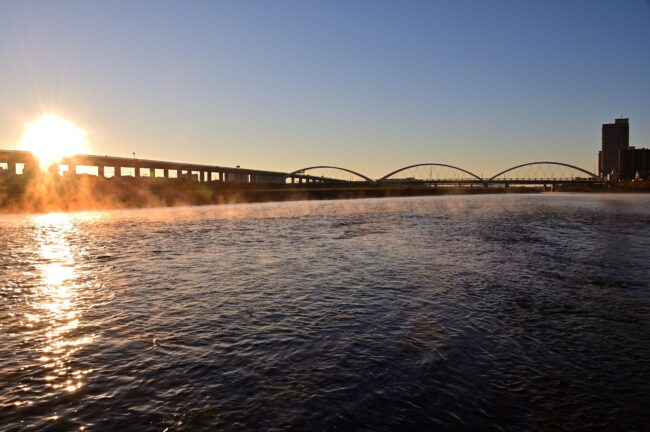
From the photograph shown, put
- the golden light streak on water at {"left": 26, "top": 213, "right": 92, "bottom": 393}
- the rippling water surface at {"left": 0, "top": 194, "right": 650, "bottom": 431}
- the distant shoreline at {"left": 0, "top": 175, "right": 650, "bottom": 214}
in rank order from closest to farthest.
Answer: the rippling water surface at {"left": 0, "top": 194, "right": 650, "bottom": 431}
the golden light streak on water at {"left": 26, "top": 213, "right": 92, "bottom": 393}
the distant shoreline at {"left": 0, "top": 175, "right": 650, "bottom": 214}

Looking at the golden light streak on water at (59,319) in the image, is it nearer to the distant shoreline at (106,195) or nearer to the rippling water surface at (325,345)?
the rippling water surface at (325,345)

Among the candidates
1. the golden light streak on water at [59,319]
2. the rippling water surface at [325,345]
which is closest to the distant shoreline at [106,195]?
the golden light streak on water at [59,319]

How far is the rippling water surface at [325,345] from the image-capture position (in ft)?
21.0

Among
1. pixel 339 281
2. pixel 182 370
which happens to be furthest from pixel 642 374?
pixel 339 281

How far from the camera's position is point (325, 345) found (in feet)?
30.0

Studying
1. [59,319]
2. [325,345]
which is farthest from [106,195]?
[325,345]

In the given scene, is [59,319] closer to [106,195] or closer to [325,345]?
[325,345]

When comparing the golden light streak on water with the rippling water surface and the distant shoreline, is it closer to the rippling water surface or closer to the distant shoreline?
the rippling water surface

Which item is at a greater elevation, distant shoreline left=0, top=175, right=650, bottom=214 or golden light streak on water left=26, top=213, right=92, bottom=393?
distant shoreline left=0, top=175, right=650, bottom=214

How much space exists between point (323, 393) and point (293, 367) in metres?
1.15

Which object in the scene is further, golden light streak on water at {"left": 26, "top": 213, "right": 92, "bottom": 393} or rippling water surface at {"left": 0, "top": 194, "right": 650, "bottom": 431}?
golden light streak on water at {"left": 26, "top": 213, "right": 92, "bottom": 393}

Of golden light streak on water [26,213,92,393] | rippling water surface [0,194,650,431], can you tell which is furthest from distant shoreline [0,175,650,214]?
rippling water surface [0,194,650,431]

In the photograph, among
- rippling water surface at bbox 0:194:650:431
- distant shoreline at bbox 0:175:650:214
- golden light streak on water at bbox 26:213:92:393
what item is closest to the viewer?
rippling water surface at bbox 0:194:650:431

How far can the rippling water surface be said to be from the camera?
6.39 metres
